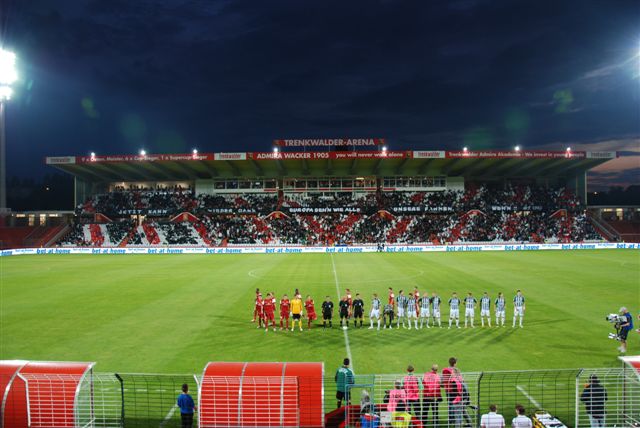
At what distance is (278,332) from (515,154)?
167ft

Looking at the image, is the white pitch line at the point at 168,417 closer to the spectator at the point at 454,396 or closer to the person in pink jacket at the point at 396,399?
the person in pink jacket at the point at 396,399

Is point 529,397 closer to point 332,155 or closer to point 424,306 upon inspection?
point 424,306

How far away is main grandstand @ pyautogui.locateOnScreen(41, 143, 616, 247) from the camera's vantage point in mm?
60625

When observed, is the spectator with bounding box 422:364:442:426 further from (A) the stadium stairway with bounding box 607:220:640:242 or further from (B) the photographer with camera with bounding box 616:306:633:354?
(A) the stadium stairway with bounding box 607:220:640:242

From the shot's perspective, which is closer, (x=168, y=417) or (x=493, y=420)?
(x=493, y=420)

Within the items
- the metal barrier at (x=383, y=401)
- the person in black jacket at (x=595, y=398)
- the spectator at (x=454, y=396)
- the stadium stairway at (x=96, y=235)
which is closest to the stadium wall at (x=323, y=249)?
the stadium stairway at (x=96, y=235)

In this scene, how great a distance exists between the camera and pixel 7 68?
42531mm

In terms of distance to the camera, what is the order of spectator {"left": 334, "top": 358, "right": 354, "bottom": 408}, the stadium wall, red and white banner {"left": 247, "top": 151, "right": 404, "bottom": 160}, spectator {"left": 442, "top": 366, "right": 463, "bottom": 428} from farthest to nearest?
1. red and white banner {"left": 247, "top": 151, "right": 404, "bottom": 160}
2. the stadium wall
3. spectator {"left": 334, "top": 358, "right": 354, "bottom": 408}
4. spectator {"left": 442, "top": 366, "right": 463, "bottom": 428}

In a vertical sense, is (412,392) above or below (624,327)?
above

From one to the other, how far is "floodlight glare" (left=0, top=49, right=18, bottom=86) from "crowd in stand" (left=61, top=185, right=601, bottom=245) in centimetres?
2515

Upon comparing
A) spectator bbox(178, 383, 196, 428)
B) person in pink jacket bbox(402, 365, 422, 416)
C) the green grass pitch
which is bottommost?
the green grass pitch

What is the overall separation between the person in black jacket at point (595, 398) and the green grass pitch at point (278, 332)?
3.70m

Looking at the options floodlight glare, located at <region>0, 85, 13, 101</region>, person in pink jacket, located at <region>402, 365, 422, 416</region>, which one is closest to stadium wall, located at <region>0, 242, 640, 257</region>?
floodlight glare, located at <region>0, 85, 13, 101</region>

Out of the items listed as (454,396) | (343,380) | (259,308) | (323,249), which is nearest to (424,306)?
(259,308)
